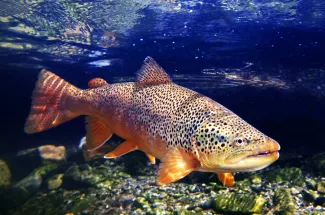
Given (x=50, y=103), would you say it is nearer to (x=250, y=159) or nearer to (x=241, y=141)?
(x=241, y=141)

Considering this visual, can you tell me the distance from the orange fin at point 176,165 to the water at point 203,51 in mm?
2021

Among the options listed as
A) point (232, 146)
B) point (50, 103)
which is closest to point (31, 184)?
point (50, 103)

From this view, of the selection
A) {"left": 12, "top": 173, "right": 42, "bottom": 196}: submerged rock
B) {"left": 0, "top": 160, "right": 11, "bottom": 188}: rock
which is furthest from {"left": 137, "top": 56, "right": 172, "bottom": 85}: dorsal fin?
{"left": 0, "top": 160, "right": 11, "bottom": 188}: rock

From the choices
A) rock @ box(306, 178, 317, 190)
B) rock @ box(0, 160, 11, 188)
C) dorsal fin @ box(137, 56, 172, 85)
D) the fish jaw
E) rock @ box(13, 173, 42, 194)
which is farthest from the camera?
rock @ box(0, 160, 11, 188)

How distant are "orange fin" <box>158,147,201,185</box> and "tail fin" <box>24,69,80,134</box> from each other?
2209 millimetres

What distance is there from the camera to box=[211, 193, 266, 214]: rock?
4562 millimetres

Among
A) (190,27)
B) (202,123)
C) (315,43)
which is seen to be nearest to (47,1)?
(190,27)

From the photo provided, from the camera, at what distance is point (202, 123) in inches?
136

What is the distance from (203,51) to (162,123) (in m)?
8.99

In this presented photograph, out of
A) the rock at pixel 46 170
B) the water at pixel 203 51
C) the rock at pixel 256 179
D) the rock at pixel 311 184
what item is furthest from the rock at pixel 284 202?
the rock at pixel 46 170

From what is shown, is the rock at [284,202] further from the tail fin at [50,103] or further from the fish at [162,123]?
the tail fin at [50,103]

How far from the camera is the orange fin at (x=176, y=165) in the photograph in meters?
3.04

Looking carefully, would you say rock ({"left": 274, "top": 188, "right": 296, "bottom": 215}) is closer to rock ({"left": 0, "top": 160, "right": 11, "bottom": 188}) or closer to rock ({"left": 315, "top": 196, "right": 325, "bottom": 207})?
rock ({"left": 315, "top": 196, "right": 325, "bottom": 207})

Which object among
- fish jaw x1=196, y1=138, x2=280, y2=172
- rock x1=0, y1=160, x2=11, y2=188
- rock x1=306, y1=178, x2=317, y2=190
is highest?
fish jaw x1=196, y1=138, x2=280, y2=172
